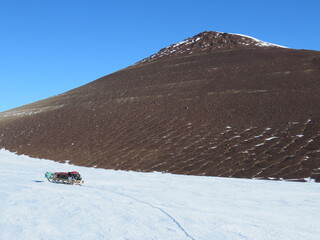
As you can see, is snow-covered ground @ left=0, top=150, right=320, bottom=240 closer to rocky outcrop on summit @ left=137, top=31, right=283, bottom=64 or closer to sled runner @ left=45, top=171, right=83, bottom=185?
sled runner @ left=45, top=171, right=83, bottom=185

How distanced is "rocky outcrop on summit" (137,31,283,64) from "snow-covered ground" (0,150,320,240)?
6096cm

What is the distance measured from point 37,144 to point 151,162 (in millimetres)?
17265

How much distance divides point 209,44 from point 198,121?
157 ft

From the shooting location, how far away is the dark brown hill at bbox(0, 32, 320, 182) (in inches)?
950

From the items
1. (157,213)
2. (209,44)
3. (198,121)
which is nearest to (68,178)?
(157,213)

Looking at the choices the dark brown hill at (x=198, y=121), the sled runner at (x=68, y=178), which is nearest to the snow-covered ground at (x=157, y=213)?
the sled runner at (x=68, y=178)

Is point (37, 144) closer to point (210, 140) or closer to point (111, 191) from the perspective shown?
point (210, 140)

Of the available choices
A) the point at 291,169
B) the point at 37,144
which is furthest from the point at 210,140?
the point at 37,144

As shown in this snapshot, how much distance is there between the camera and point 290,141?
83.7ft

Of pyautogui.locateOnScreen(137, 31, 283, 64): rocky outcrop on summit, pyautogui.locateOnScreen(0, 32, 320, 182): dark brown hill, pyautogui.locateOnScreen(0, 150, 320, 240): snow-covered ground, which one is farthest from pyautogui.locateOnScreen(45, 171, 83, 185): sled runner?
pyautogui.locateOnScreen(137, 31, 283, 64): rocky outcrop on summit

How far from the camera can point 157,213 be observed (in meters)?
9.76

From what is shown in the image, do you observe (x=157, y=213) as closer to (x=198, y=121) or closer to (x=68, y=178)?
(x=68, y=178)

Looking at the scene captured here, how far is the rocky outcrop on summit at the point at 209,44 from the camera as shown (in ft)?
240

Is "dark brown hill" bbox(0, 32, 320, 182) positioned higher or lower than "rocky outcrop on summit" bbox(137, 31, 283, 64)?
lower
